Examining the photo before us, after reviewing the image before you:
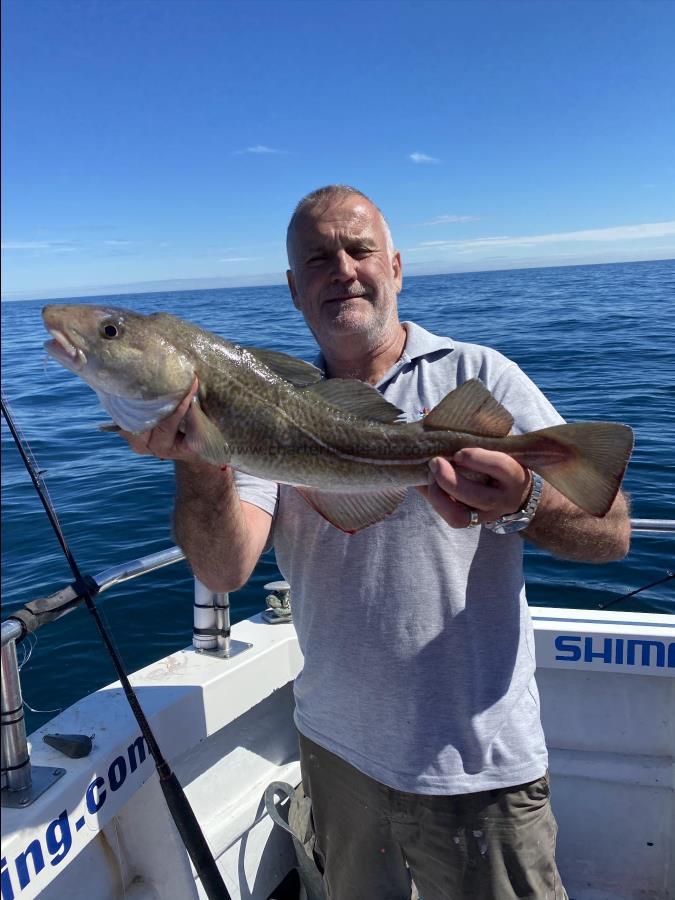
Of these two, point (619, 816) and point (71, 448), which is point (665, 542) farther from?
point (71, 448)

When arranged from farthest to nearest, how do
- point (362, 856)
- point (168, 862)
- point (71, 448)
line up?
point (71, 448)
point (168, 862)
point (362, 856)

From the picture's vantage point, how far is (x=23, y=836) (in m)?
2.35

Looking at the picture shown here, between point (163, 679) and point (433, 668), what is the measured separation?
5.10 feet

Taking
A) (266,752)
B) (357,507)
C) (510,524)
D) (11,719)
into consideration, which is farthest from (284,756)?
(510,524)

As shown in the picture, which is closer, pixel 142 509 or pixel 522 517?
pixel 522 517

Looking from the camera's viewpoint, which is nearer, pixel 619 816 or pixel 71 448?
pixel 619 816

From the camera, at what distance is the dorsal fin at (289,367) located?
2.47 metres

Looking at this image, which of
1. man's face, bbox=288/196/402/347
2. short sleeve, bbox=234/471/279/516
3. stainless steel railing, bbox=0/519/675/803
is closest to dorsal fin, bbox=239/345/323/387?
man's face, bbox=288/196/402/347

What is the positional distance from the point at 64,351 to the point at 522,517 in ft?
5.41

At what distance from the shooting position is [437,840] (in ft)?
8.52

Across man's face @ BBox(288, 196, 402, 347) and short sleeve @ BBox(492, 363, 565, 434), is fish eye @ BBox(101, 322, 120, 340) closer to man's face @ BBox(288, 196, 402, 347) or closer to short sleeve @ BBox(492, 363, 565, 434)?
man's face @ BBox(288, 196, 402, 347)

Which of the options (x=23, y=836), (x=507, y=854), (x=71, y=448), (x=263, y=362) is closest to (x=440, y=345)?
(x=263, y=362)

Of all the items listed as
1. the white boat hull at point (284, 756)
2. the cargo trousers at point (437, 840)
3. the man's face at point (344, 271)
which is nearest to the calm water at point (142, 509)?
the man's face at point (344, 271)

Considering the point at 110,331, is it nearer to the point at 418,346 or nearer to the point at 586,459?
the point at 418,346
